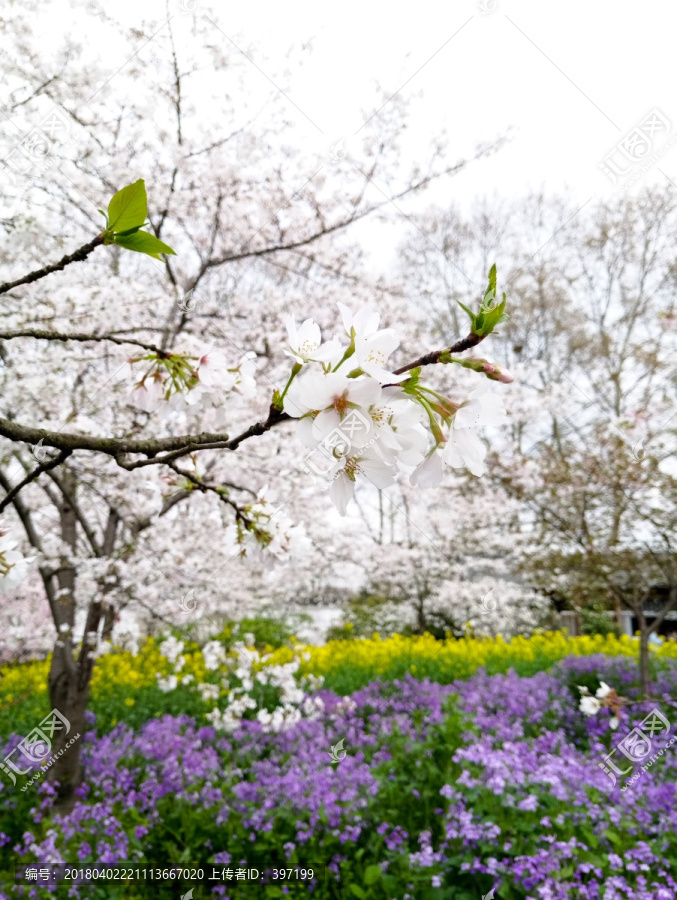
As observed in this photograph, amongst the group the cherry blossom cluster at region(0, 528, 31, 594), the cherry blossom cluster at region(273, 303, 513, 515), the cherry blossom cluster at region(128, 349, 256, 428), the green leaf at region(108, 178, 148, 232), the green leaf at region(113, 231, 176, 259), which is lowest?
the cherry blossom cluster at region(0, 528, 31, 594)

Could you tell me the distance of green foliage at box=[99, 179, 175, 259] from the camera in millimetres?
809

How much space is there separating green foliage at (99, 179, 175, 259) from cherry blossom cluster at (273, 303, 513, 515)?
0.28 m

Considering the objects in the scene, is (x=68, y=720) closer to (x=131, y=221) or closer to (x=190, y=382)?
(x=190, y=382)

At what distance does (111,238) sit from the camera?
877mm

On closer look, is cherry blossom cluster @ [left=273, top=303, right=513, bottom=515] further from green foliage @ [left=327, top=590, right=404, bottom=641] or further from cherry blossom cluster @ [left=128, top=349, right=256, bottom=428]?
green foliage @ [left=327, top=590, right=404, bottom=641]

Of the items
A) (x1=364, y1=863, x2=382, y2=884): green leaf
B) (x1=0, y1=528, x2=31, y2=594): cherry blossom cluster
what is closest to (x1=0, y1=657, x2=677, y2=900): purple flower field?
(x1=364, y1=863, x2=382, y2=884): green leaf

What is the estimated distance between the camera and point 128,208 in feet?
2.68

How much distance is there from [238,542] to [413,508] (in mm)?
8179

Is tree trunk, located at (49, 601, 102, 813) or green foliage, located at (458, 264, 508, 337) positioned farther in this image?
tree trunk, located at (49, 601, 102, 813)

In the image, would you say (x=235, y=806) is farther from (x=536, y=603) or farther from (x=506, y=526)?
(x=536, y=603)

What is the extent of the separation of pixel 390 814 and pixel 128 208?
2961 mm

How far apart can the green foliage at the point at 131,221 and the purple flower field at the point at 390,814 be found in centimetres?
237

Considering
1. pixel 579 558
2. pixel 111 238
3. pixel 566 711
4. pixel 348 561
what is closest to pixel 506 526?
pixel 348 561

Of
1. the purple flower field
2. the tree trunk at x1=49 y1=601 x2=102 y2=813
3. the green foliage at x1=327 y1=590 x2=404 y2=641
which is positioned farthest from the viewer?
the green foliage at x1=327 y1=590 x2=404 y2=641
